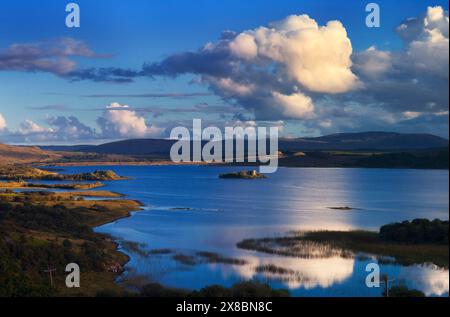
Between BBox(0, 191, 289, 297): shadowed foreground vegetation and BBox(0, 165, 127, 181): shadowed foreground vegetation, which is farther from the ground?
BBox(0, 165, 127, 181): shadowed foreground vegetation

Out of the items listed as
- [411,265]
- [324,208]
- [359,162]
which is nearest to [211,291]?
[411,265]

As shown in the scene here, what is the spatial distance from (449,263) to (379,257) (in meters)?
4.09

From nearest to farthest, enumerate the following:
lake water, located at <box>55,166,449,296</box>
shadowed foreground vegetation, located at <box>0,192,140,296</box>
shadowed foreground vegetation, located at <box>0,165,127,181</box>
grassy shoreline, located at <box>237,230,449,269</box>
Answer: shadowed foreground vegetation, located at <box>0,192,140,296</box> → lake water, located at <box>55,166,449,296</box> → grassy shoreline, located at <box>237,230,449,269</box> → shadowed foreground vegetation, located at <box>0,165,127,181</box>

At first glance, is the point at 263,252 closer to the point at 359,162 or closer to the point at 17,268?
the point at 17,268

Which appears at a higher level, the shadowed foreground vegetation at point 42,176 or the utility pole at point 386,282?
the shadowed foreground vegetation at point 42,176

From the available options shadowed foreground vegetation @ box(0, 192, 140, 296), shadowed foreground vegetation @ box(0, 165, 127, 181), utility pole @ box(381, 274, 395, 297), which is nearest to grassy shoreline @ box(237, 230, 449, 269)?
utility pole @ box(381, 274, 395, 297)

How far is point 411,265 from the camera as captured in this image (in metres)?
31.9

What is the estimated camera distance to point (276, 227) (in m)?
47.5

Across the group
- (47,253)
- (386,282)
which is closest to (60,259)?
(47,253)

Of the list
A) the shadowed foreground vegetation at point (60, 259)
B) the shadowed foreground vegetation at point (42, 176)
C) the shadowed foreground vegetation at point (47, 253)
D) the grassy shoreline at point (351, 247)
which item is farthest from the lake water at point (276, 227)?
the shadowed foreground vegetation at point (42, 176)

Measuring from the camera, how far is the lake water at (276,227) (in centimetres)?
2892

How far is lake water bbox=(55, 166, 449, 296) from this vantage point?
1139 inches

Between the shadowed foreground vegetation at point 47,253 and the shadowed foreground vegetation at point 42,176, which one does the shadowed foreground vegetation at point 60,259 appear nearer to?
the shadowed foreground vegetation at point 47,253

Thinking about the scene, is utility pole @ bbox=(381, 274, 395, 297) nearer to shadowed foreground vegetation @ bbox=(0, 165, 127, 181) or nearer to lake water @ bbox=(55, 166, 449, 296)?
lake water @ bbox=(55, 166, 449, 296)
